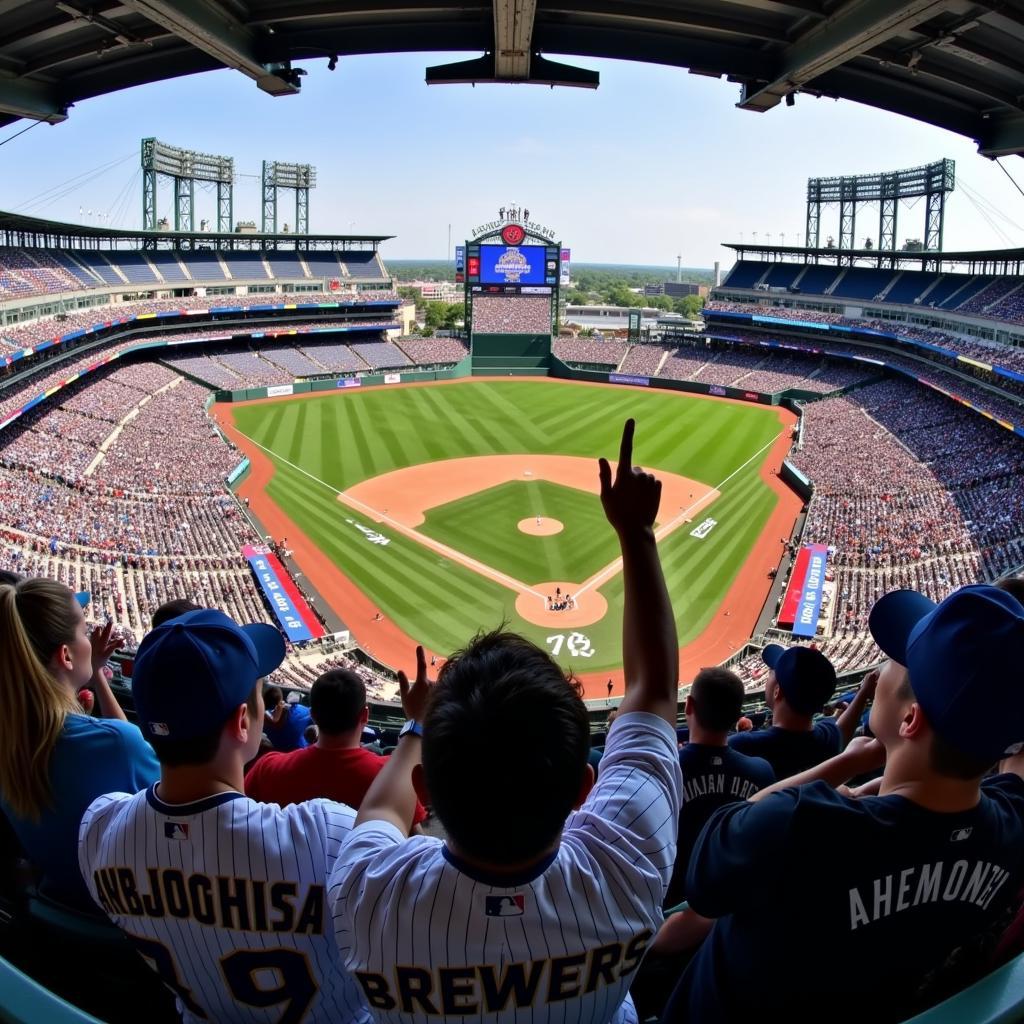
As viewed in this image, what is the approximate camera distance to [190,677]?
7.98 feet

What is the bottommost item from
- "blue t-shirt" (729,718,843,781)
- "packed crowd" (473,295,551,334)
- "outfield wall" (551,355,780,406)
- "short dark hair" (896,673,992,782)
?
"blue t-shirt" (729,718,843,781)

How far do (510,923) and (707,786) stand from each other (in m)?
2.53

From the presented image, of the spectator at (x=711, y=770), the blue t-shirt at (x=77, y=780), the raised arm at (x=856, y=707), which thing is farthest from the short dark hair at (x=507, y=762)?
the raised arm at (x=856, y=707)

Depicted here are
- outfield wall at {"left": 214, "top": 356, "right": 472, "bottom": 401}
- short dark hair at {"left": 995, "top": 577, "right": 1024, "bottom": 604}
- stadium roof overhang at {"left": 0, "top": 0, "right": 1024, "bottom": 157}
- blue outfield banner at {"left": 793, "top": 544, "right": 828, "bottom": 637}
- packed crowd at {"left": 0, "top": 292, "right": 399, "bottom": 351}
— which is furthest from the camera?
outfield wall at {"left": 214, "top": 356, "right": 472, "bottom": 401}

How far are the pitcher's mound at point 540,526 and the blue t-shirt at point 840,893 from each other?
26.9 m

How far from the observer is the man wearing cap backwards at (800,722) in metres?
4.60

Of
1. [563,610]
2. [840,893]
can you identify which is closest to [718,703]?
[840,893]

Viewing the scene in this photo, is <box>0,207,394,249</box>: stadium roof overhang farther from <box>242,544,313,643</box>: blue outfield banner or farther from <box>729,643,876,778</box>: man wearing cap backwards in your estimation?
<box>729,643,876,778</box>: man wearing cap backwards

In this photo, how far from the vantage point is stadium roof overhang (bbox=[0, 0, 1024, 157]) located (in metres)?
4.32

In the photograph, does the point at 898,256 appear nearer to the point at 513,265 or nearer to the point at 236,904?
the point at 513,265

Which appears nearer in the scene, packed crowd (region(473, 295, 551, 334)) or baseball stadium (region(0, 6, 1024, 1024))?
baseball stadium (region(0, 6, 1024, 1024))

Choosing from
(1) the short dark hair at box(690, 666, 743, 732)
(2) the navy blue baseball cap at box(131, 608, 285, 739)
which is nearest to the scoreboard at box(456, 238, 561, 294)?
(1) the short dark hair at box(690, 666, 743, 732)

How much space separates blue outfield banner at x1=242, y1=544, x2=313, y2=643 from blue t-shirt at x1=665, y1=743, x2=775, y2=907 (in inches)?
696

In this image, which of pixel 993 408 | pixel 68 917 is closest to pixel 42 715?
pixel 68 917
